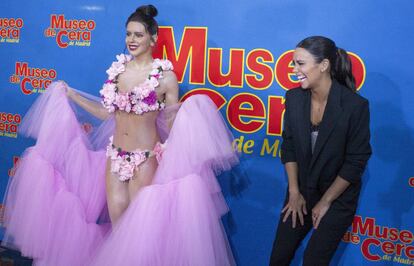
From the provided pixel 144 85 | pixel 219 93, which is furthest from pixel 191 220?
pixel 219 93

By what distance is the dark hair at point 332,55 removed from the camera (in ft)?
7.48

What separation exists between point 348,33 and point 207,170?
1255 mm

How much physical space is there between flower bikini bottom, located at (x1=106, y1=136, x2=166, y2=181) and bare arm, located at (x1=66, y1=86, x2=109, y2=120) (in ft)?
1.04

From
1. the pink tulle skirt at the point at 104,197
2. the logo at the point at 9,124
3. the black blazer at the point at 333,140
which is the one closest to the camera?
the black blazer at the point at 333,140

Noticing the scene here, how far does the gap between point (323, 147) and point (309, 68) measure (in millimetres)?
408

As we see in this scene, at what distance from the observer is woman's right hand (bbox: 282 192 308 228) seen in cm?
241

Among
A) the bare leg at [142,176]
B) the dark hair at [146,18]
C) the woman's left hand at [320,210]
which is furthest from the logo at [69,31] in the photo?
the woman's left hand at [320,210]

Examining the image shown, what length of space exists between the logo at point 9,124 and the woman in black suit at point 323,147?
258cm

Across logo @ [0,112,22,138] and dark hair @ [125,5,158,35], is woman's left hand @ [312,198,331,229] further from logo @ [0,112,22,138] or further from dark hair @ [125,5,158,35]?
logo @ [0,112,22,138]

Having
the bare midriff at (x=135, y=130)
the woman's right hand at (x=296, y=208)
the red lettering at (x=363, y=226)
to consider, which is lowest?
the red lettering at (x=363, y=226)

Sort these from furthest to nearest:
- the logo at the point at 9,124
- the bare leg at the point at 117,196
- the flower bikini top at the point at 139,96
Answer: the logo at the point at 9,124 < the bare leg at the point at 117,196 < the flower bikini top at the point at 139,96

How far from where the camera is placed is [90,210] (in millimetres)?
2916

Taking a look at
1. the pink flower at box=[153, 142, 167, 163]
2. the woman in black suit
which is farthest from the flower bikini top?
the woman in black suit

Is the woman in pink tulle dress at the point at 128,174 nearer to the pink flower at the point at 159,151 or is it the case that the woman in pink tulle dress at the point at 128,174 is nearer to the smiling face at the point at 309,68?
the pink flower at the point at 159,151
